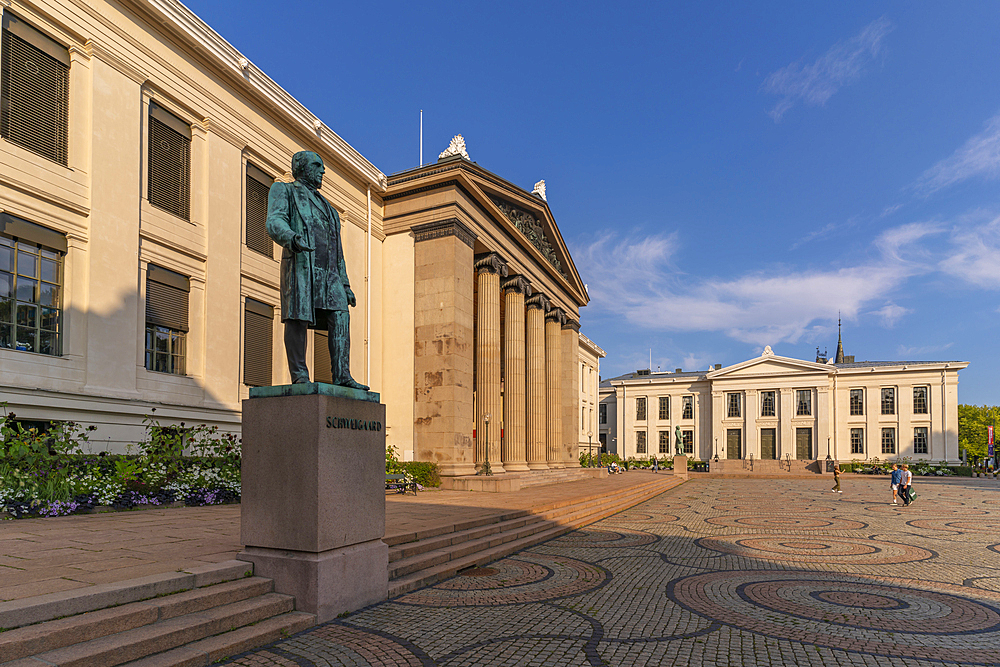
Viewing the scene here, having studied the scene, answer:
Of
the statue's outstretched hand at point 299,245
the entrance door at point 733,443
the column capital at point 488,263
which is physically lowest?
the entrance door at point 733,443

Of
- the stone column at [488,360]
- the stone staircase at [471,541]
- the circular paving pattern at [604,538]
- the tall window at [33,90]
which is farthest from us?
the stone column at [488,360]

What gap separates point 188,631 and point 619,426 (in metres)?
87.5

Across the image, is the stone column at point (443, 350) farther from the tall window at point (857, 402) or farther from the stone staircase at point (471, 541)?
the tall window at point (857, 402)

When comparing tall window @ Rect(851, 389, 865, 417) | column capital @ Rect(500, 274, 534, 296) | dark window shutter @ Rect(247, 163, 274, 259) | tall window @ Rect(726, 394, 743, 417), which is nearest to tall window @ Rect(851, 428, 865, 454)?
tall window @ Rect(851, 389, 865, 417)

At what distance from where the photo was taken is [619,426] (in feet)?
295

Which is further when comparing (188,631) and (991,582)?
(991,582)

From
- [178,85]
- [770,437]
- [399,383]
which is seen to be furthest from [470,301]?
[770,437]

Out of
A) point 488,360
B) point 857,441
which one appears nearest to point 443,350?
point 488,360

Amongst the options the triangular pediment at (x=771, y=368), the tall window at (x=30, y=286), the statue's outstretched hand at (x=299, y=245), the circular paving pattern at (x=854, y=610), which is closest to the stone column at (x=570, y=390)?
the tall window at (x=30, y=286)

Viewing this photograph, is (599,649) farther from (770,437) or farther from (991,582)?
(770,437)

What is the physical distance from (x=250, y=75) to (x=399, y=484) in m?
15.1

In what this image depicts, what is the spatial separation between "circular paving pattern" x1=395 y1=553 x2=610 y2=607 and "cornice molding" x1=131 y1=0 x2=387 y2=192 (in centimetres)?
1777

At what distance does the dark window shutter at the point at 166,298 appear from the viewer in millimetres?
17438

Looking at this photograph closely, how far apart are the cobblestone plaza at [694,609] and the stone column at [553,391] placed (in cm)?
2335
